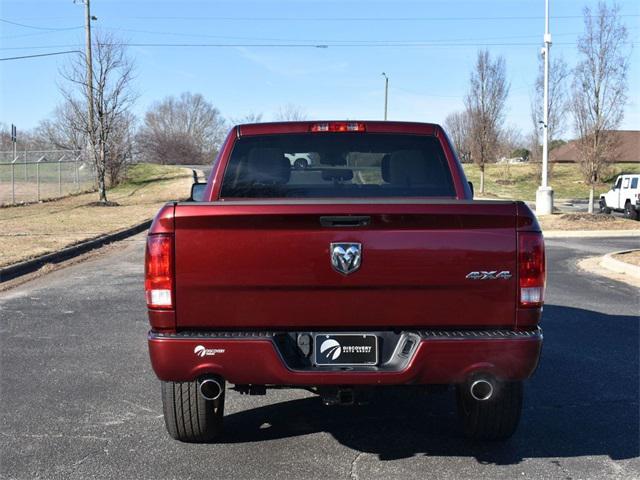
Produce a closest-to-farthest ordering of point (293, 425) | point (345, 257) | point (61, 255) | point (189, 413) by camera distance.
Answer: point (345, 257) < point (189, 413) < point (293, 425) < point (61, 255)

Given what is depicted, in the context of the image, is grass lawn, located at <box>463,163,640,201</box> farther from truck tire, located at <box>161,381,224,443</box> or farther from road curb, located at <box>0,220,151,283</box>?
truck tire, located at <box>161,381,224,443</box>

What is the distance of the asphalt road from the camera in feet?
12.9

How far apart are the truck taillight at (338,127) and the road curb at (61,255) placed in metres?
7.62

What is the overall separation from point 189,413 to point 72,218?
1940 cm

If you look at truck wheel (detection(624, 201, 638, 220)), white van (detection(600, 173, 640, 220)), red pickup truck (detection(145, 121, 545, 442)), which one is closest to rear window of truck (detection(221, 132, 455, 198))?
red pickup truck (detection(145, 121, 545, 442))

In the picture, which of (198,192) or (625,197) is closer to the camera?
(198,192)

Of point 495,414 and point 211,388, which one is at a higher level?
point 211,388

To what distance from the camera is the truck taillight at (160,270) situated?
352 cm

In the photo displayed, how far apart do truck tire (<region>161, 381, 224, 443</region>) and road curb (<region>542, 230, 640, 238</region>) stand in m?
15.8

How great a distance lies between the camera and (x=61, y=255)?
44.1 feet

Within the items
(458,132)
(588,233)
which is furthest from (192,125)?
(588,233)

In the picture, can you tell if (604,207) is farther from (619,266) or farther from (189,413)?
(189,413)

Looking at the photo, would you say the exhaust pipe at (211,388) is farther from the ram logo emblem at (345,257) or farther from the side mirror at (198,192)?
the side mirror at (198,192)

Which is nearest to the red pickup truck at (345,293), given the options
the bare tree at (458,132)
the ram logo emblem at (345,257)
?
the ram logo emblem at (345,257)
